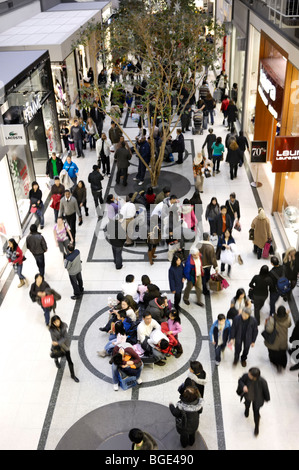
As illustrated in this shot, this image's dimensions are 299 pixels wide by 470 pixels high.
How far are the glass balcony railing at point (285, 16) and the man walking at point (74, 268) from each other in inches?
231

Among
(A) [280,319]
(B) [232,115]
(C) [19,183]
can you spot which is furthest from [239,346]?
(B) [232,115]

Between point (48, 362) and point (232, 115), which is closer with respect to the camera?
point (48, 362)

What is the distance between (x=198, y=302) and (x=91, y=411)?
318cm

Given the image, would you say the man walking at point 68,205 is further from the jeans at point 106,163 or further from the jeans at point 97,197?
the jeans at point 106,163

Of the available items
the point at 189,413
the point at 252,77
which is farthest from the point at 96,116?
the point at 189,413

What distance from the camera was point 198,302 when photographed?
30.6ft

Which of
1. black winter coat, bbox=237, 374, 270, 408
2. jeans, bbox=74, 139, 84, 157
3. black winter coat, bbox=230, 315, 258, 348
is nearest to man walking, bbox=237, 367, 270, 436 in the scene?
black winter coat, bbox=237, 374, 270, 408

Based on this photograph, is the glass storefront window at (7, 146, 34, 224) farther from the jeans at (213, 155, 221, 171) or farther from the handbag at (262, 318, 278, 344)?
the handbag at (262, 318, 278, 344)

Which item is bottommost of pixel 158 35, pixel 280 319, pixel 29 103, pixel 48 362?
pixel 48 362

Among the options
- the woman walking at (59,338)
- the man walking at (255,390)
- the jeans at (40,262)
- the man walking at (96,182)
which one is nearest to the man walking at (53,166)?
the man walking at (96,182)

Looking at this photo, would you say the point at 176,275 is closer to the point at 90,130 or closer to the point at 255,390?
the point at 255,390

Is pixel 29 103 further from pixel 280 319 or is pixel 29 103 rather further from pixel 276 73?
pixel 280 319

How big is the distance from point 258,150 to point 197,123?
604cm

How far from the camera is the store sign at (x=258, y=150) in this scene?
13023 millimetres
